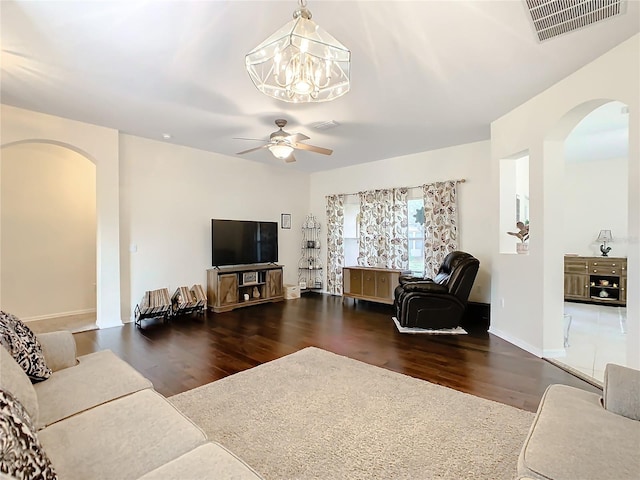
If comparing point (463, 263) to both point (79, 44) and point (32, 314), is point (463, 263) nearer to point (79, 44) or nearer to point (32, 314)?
point (79, 44)

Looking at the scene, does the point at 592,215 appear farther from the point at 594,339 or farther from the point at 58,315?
the point at 58,315

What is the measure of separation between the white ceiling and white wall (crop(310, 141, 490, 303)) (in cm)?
96

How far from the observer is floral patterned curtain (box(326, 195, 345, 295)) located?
708cm

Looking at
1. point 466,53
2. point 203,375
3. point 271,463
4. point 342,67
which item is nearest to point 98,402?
point 271,463

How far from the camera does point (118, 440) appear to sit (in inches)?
51.1

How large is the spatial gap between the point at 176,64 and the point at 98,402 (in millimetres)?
2610

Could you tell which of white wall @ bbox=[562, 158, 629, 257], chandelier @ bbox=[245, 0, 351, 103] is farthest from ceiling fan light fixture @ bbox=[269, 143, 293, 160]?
white wall @ bbox=[562, 158, 629, 257]

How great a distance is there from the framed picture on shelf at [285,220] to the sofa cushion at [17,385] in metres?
5.74

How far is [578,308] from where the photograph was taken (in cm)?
571

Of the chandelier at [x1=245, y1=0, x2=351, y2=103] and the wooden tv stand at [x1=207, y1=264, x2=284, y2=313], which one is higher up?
the chandelier at [x1=245, y1=0, x2=351, y2=103]

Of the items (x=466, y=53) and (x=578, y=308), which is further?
(x=578, y=308)

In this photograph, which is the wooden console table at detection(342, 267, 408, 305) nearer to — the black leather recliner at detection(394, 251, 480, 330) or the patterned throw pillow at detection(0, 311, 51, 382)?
the black leather recliner at detection(394, 251, 480, 330)

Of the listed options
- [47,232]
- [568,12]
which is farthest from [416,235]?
[47,232]

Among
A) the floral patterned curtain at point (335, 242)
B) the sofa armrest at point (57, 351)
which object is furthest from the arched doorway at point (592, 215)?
the sofa armrest at point (57, 351)
